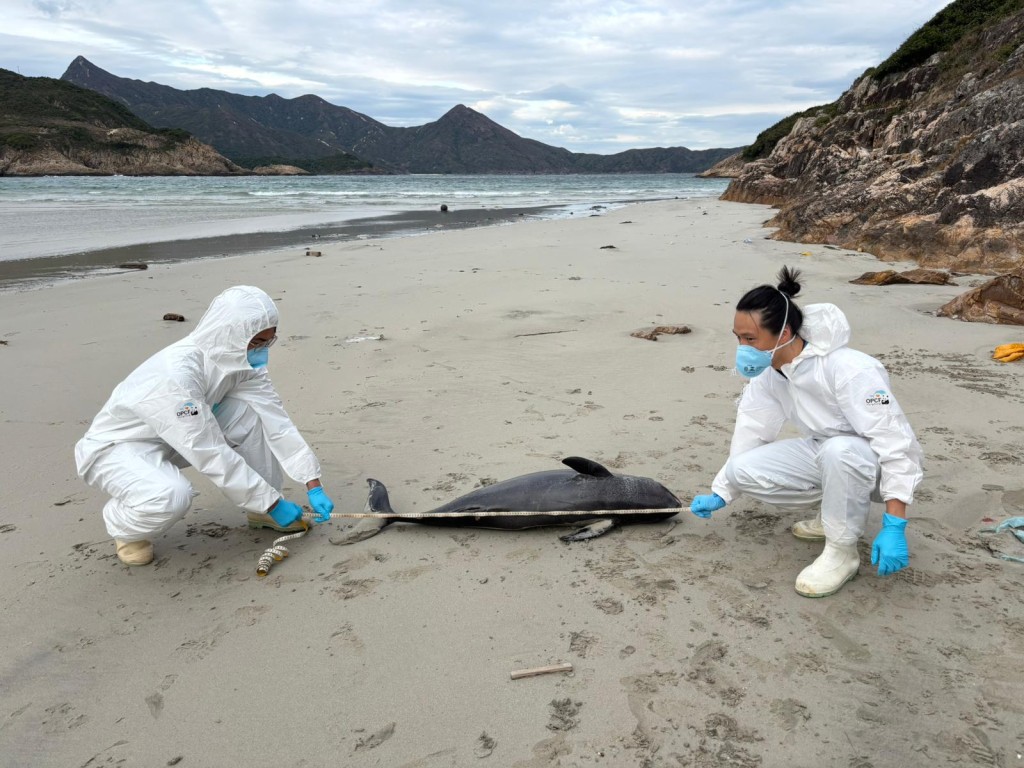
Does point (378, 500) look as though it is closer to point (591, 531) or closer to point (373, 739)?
point (591, 531)

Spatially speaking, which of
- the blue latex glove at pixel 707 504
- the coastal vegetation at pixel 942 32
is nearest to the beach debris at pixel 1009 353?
the blue latex glove at pixel 707 504

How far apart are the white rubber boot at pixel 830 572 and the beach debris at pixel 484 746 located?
1496 millimetres

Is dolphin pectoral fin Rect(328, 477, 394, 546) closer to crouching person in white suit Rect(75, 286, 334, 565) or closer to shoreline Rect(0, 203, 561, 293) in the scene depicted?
crouching person in white suit Rect(75, 286, 334, 565)

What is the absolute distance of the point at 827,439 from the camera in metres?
3.04

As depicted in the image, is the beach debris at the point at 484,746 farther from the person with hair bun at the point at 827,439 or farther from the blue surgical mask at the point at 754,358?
the blue surgical mask at the point at 754,358

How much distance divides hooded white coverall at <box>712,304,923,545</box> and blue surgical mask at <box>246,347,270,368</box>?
2.39 m

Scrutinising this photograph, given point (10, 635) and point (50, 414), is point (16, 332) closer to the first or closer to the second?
point (50, 414)

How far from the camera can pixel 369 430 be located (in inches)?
197

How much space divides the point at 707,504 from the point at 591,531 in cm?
61

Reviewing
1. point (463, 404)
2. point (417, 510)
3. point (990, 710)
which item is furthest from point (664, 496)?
point (463, 404)

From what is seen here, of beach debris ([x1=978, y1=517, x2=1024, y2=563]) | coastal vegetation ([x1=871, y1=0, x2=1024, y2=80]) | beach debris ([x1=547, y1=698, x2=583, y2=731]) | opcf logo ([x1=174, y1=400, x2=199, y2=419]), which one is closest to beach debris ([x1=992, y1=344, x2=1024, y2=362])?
beach debris ([x1=978, y1=517, x2=1024, y2=563])

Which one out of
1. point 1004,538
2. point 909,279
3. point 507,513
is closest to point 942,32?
point 909,279

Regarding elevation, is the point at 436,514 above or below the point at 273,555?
above

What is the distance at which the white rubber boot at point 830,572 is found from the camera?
290 cm
